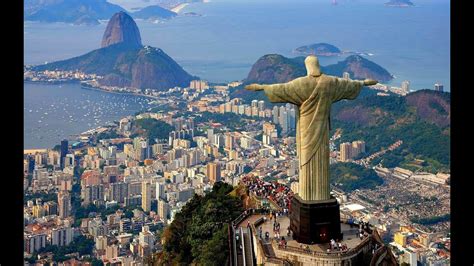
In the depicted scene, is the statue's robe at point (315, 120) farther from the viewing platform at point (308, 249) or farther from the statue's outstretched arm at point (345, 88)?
the viewing platform at point (308, 249)

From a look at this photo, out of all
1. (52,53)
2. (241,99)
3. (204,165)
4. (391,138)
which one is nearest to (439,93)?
(391,138)

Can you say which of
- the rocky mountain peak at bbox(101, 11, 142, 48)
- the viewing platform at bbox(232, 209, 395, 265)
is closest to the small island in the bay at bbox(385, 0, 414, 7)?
the rocky mountain peak at bbox(101, 11, 142, 48)

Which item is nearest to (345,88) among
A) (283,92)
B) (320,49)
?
(283,92)

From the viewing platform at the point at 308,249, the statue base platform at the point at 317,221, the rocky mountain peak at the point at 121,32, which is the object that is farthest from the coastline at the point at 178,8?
the statue base platform at the point at 317,221

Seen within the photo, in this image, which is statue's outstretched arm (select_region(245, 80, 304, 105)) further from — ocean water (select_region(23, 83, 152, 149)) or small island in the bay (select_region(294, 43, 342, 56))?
small island in the bay (select_region(294, 43, 342, 56))

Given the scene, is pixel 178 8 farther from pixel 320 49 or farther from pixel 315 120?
pixel 315 120

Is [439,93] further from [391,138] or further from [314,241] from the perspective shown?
[314,241]
